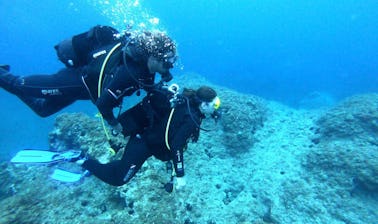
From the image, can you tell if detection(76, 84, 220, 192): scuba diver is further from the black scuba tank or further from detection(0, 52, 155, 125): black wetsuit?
the black scuba tank

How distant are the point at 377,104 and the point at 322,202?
5485 mm

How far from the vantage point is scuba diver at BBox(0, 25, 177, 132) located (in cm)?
436

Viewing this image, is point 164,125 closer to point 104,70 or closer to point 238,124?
point 104,70

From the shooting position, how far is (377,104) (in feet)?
33.4

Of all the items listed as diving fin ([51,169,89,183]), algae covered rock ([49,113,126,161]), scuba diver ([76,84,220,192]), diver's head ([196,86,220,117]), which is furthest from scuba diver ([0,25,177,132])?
algae covered rock ([49,113,126,161])

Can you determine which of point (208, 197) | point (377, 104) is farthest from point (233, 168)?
point (377, 104)

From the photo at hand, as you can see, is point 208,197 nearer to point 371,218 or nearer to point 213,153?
point 213,153

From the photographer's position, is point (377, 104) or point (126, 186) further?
point (377, 104)

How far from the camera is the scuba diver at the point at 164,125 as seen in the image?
4547mm

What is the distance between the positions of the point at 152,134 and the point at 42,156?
281 centimetres

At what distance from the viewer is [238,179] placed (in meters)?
8.45

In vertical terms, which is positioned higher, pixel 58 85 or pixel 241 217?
pixel 58 85

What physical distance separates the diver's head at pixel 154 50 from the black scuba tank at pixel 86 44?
2.49 feet

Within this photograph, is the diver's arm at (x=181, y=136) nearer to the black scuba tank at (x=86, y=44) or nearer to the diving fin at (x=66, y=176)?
the black scuba tank at (x=86, y=44)
